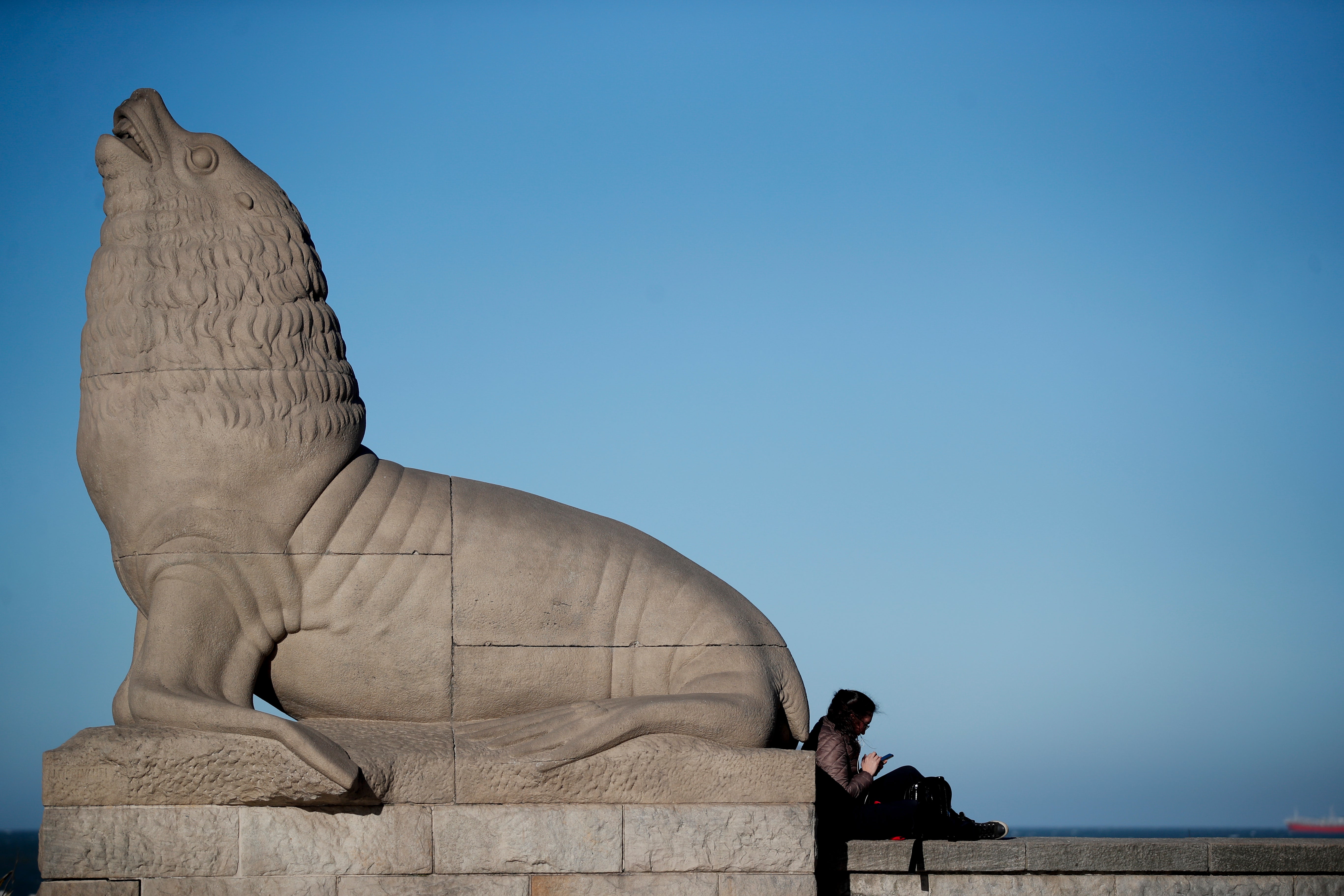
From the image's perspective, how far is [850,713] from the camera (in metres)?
5.57

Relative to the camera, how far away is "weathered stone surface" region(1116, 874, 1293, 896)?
5238 mm

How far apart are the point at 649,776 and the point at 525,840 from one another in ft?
1.62

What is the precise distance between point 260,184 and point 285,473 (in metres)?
1.20

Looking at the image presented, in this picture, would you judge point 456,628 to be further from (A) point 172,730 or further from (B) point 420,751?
(A) point 172,730

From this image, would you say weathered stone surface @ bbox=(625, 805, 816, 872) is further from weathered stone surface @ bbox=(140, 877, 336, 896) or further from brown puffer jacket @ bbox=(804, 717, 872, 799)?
weathered stone surface @ bbox=(140, 877, 336, 896)

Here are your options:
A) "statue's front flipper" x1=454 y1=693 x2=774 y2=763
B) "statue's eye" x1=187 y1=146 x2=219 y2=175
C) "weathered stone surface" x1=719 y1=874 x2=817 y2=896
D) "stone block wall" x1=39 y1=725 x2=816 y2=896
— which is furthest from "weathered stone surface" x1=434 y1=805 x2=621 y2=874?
"statue's eye" x1=187 y1=146 x2=219 y2=175

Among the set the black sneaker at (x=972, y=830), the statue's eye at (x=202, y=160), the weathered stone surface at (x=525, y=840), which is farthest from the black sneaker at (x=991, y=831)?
the statue's eye at (x=202, y=160)

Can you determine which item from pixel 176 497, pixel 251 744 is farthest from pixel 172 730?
pixel 176 497

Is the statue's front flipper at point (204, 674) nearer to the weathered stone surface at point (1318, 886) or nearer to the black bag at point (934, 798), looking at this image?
the black bag at point (934, 798)

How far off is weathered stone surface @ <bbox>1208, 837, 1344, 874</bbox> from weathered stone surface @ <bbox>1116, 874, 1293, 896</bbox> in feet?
0.10

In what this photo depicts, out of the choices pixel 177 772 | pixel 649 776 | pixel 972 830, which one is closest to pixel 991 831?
pixel 972 830

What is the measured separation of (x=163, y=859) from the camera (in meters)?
Result: 4.20

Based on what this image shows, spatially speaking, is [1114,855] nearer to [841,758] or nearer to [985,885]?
[985,885]

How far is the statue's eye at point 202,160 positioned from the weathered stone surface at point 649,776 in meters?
2.45
